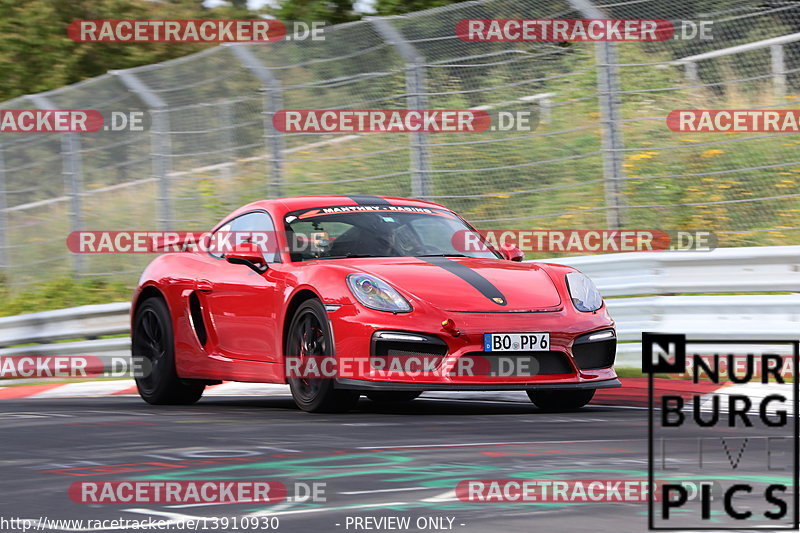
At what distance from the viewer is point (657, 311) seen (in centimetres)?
1052

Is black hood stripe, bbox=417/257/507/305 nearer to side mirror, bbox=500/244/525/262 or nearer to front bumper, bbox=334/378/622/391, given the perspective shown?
front bumper, bbox=334/378/622/391

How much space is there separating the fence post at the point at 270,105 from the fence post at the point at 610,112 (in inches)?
139

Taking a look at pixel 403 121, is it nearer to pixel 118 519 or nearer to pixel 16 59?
pixel 118 519

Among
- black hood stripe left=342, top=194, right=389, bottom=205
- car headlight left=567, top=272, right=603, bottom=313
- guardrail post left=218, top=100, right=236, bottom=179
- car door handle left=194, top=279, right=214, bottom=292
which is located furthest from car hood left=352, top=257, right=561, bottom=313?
guardrail post left=218, top=100, right=236, bottom=179

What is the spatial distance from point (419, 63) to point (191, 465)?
7088 mm

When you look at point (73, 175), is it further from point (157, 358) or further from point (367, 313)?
point (367, 313)

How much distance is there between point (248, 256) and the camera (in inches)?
354

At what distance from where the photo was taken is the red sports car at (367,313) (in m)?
7.99

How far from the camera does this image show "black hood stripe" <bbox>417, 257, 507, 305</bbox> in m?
8.20

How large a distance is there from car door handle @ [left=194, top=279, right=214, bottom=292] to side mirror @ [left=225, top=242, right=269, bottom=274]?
0.50m

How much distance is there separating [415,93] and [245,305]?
4.22 m

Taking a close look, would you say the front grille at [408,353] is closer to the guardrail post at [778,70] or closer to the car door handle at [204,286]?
the car door handle at [204,286]

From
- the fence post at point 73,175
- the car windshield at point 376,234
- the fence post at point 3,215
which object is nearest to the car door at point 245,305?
the car windshield at point 376,234

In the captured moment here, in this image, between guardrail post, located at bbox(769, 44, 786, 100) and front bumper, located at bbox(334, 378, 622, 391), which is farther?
guardrail post, located at bbox(769, 44, 786, 100)
